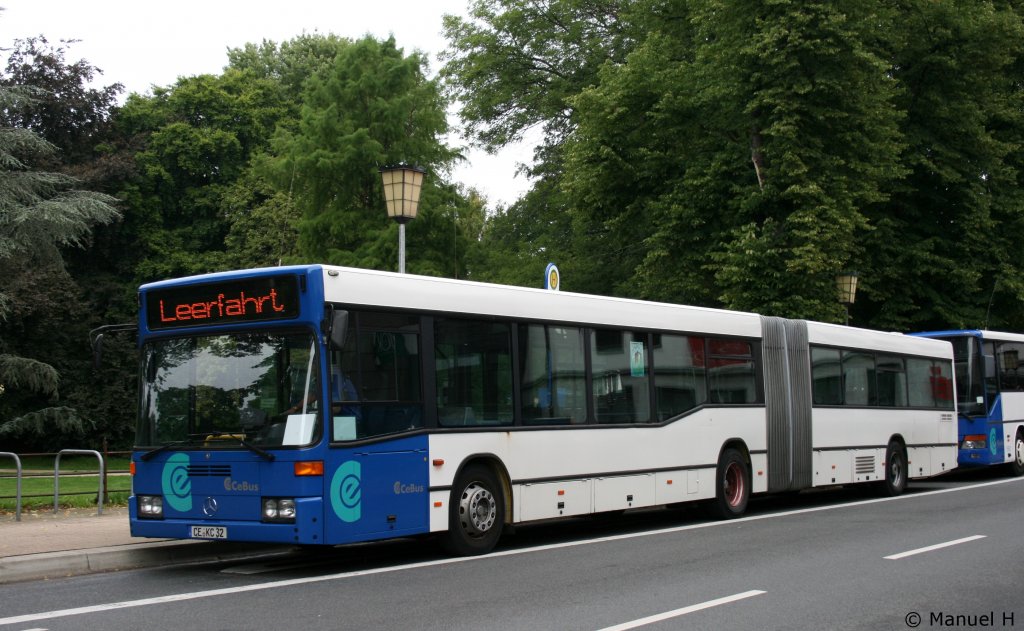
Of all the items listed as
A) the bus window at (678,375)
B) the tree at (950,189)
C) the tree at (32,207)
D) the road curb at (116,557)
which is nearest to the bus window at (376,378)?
the road curb at (116,557)

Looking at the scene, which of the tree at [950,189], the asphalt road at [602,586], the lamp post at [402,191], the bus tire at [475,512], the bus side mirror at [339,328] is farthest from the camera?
the tree at [950,189]

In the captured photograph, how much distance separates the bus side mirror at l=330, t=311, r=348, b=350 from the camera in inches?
409

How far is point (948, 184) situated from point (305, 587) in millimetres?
28147

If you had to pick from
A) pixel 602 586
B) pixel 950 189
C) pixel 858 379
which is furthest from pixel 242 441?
pixel 950 189

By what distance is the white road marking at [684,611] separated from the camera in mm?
7841

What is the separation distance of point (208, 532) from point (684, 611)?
4.90 m

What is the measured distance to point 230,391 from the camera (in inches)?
428

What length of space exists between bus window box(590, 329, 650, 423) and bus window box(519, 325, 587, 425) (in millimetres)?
339

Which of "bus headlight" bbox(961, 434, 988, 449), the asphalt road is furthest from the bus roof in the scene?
the asphalt road

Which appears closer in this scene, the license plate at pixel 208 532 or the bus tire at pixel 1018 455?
the license plate at pixel 208 532

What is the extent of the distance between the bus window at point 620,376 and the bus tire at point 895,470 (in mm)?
8286

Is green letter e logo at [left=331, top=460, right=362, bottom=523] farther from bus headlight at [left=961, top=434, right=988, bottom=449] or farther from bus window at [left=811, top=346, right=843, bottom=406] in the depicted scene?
bus headlight at [left=961, top=434, right=988, bottom=449]

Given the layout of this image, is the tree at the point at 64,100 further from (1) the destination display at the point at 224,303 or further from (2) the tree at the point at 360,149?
(1) the destination display at the point at 224,303

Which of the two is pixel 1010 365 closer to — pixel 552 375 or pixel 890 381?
pixel 890 381
